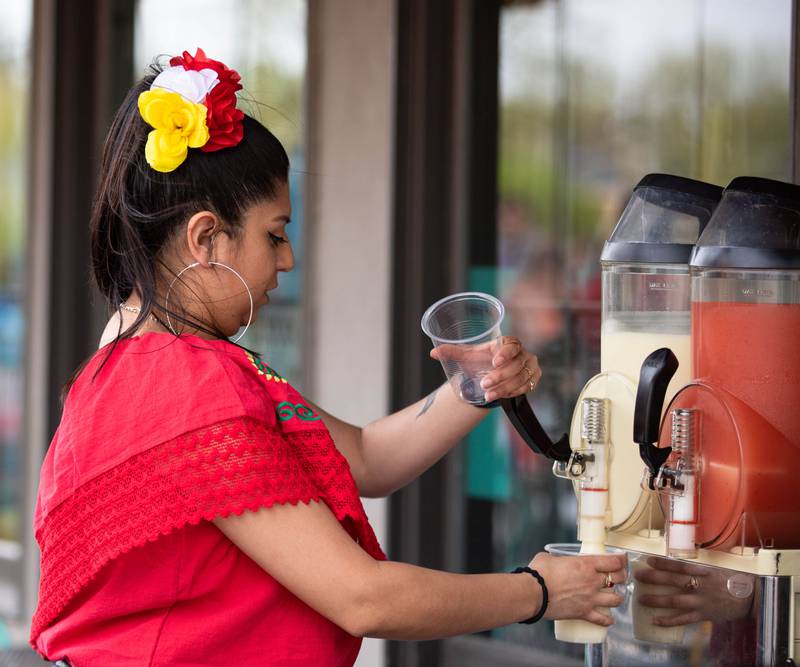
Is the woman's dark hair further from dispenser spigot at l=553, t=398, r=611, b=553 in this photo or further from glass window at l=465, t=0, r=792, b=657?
glass window at l=465, t=0, r=792, b=657

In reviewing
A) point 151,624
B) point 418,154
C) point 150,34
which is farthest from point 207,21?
point 151,624

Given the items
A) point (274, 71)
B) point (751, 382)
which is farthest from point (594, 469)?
point (274, 71)

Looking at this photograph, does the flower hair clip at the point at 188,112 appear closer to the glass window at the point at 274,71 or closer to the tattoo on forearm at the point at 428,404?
the tattoo on forearm at the point at 428,404

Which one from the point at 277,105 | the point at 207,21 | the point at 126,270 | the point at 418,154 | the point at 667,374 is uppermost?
the point at 207,21

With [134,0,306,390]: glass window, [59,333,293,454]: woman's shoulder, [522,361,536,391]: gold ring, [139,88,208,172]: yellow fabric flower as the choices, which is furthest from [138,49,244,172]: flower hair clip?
[134,0,306,390]: glass window

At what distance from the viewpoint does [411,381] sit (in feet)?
10.5

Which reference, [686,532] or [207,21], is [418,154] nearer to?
[207,21]

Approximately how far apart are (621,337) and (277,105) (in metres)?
2.14

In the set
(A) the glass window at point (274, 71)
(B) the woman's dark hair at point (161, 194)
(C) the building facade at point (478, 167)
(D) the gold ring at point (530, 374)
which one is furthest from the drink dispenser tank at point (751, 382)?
(A) the glass window at point (274, 71)

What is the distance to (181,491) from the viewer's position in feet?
4.75

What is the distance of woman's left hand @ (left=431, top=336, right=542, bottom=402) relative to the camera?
65.1 inches

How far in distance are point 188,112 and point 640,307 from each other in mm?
712

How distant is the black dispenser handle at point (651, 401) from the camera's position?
1.44 m

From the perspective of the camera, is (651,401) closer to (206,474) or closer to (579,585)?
(579,585)
